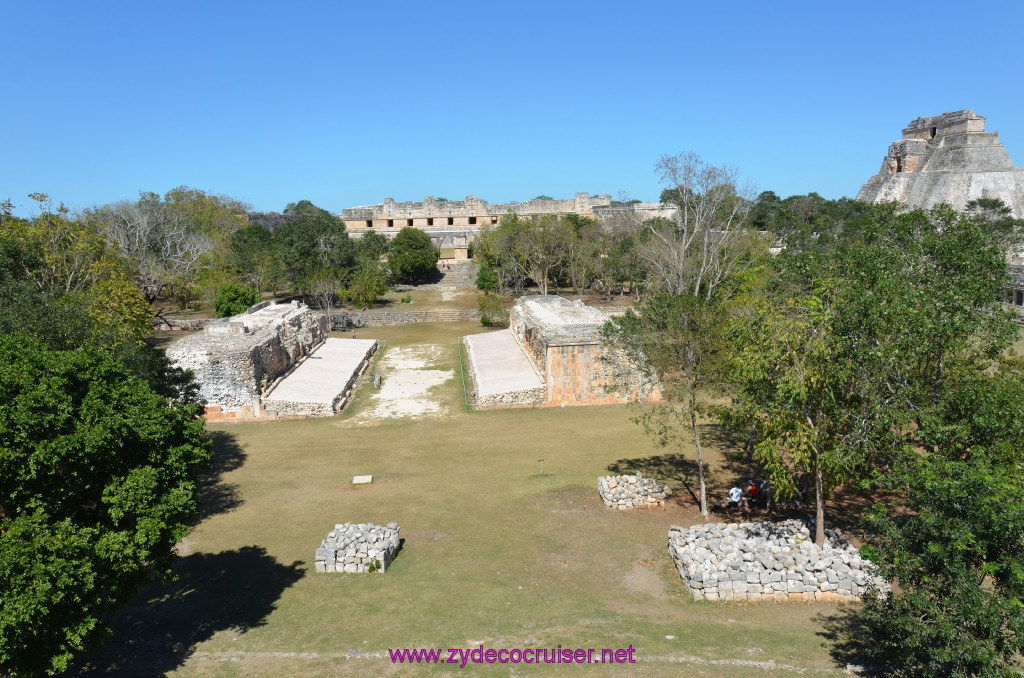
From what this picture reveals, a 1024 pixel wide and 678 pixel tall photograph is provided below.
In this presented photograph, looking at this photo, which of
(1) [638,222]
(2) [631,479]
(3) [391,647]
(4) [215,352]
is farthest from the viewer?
(1) [638,222]

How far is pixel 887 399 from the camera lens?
9570 millimetres

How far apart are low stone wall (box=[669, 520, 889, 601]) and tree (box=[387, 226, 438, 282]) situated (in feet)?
127

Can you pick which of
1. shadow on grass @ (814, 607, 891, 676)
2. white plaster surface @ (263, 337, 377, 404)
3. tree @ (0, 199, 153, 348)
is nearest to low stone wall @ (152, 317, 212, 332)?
tree @ (0, 199, 153, 348)

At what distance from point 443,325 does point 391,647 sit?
96.2 feet

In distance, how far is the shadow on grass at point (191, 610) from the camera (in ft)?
26.7

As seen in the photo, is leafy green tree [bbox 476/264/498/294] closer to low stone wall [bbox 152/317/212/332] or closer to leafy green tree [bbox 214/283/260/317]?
leafy green tree [bbox 214/283/260/317]

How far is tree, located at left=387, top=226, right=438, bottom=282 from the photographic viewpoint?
46.5 meters

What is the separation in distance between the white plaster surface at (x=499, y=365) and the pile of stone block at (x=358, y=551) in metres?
9.92

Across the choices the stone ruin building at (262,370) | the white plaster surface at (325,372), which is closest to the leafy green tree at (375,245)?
the white plaster surface at (325,372)

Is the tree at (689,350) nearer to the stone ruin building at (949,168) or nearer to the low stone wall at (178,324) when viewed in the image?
the low stone wall at (178,324)

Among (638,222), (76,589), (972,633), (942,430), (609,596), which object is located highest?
(638,222)

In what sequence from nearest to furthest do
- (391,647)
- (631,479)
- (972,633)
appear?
(972,633) < (391,647) < (631,479)

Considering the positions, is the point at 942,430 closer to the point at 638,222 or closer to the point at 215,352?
the point at 215,352

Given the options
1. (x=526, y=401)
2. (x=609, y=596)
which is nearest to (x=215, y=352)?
(x=526, y=401)
